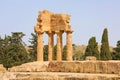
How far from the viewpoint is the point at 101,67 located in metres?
10.2

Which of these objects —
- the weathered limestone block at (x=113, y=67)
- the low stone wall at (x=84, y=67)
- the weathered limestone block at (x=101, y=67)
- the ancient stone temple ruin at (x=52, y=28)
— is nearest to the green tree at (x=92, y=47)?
the ancient stone temple ruin at (x=52, y=28)

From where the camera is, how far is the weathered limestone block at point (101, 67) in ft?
33.2

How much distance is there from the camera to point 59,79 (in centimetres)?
853

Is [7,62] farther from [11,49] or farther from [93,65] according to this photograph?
[93,65]

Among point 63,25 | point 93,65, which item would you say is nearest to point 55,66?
point 93,65

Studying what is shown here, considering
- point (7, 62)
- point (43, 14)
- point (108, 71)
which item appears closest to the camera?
point (108, 71)

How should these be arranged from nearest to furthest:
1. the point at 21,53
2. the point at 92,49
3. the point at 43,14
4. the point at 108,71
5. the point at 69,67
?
the point at 108,71, the point at 69,67, the point at 43,14, the point at 21,53, the point at 92,49

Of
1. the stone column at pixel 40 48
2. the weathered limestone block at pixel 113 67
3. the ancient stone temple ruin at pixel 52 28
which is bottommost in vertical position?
the weathered limestone block at pixel 113 67

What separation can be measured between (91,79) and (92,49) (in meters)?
54.1

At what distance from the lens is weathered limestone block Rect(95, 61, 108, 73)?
10125 millimetres

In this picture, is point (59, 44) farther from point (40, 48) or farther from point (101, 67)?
point (101, 67)

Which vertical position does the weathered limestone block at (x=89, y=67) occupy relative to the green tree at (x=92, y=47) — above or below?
below

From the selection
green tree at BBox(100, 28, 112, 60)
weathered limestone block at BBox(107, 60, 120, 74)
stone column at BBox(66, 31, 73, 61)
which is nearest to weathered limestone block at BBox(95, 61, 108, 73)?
weathered limestone block at BBox(107, 60, 120, 74)

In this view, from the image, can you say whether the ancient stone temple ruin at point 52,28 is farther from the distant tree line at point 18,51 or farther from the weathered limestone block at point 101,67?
the weathered limestone block at point 101,67
